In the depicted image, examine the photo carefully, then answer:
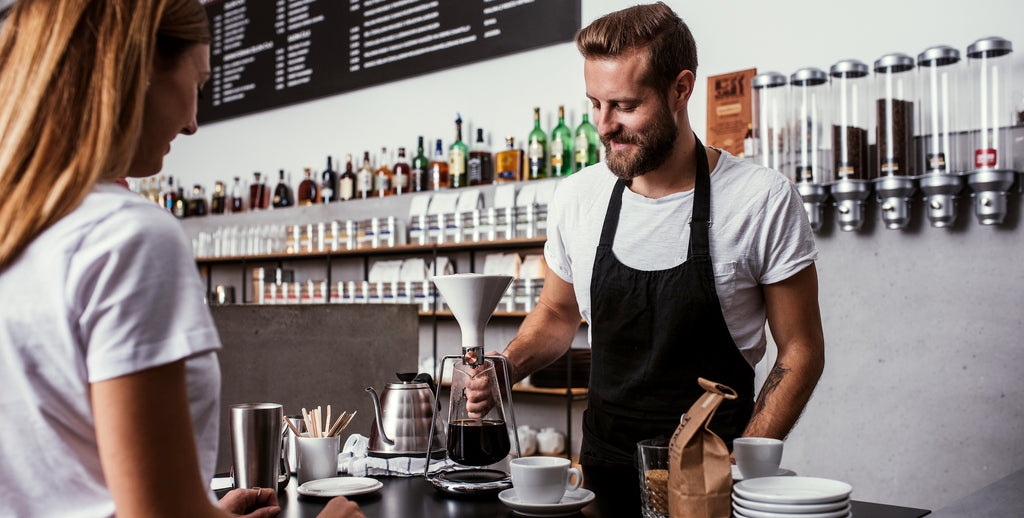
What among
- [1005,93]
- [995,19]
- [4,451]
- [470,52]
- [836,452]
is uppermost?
[470,52]

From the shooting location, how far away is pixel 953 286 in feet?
9.90

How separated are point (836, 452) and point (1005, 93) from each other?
145 centimetres

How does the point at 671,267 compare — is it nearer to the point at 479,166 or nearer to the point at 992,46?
the point at 992,46

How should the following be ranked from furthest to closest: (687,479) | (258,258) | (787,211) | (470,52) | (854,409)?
(258,258), (470,52), (854,409), (787,211), (687,479)

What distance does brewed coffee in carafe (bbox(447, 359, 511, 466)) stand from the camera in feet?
4.28

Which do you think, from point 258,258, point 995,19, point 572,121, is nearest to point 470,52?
point 572,121

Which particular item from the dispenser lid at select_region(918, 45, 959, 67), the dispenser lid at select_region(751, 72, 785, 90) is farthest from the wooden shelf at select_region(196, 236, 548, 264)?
the dispenser lid at select_region(918, 45, 959, 67)

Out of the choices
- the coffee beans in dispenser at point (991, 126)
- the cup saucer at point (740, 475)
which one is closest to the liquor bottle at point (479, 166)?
the coffee beans in dispenser at point (991, 126)

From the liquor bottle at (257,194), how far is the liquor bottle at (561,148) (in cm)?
252

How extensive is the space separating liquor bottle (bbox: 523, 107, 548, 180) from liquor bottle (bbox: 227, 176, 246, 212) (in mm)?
2682

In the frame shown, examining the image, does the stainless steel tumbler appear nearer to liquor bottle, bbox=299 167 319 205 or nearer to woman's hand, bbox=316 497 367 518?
woman's hand, bbox=316 497 367 518

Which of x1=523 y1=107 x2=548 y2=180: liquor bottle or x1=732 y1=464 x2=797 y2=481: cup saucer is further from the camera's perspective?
x1=523 y1=107 x2=548 y2=180: liquor bottle

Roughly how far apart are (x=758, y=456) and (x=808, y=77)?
228 cm

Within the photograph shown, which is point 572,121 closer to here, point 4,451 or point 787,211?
point 787,211
